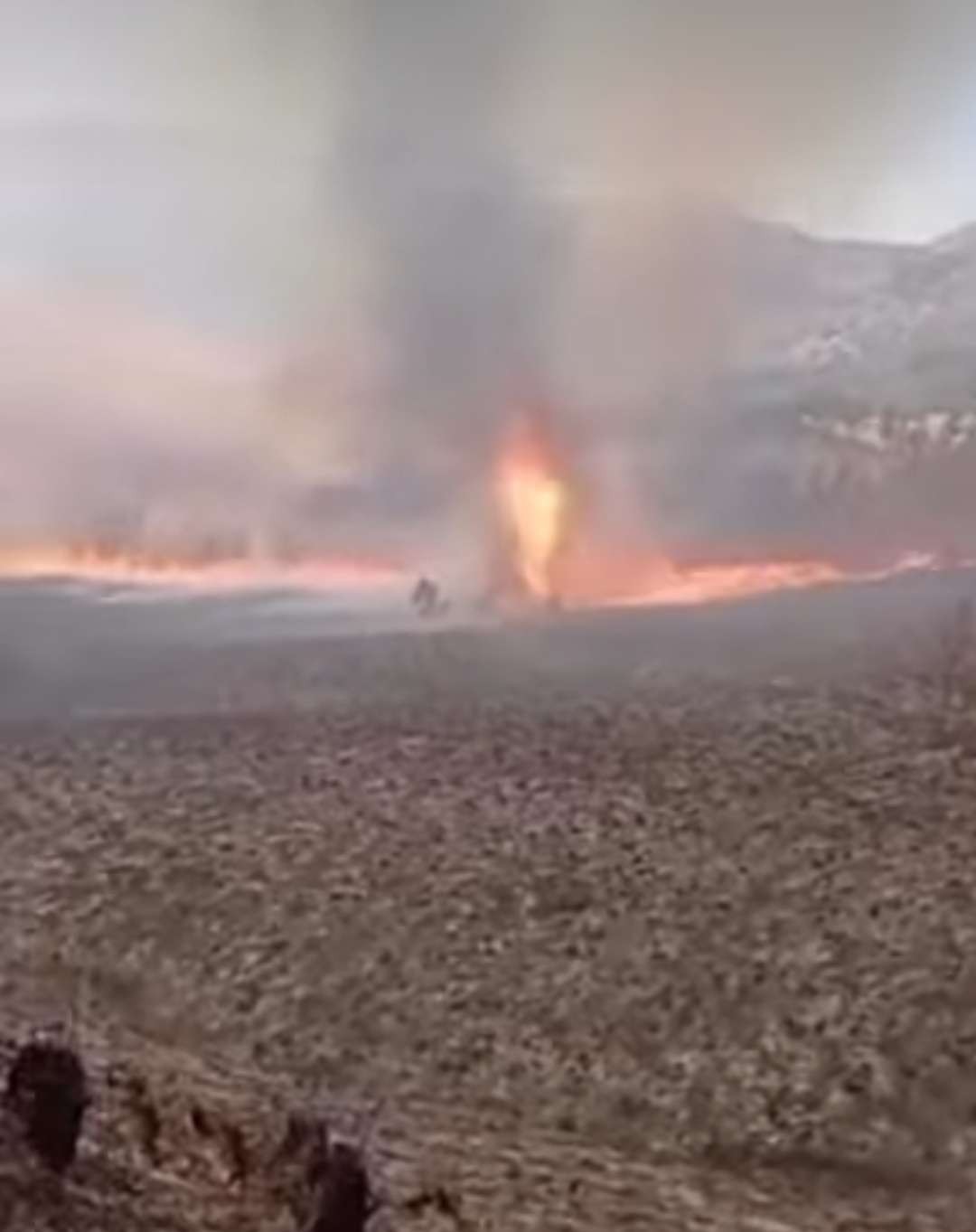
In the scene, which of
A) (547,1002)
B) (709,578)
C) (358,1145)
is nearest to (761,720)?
(547,1002)

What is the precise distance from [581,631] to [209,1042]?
170 feet

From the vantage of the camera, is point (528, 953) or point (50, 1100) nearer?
point (50, 1100)

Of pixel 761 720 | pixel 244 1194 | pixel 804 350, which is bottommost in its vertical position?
pixel 244 1194

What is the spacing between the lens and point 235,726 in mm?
72750

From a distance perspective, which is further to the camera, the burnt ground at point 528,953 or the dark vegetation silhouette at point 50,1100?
the burnt ground at point 528,953

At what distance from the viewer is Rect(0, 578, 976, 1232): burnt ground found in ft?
120

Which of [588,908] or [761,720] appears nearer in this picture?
[588,908]

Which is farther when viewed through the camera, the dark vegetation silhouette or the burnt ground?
the burnt ground

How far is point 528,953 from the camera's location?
4706 cm

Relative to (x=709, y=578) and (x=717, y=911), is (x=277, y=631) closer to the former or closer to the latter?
(x=709, y=578)

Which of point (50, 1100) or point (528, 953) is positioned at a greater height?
point (528, 953)

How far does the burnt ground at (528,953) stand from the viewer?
120ft

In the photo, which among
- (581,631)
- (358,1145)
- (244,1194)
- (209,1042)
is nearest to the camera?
(244,1194)

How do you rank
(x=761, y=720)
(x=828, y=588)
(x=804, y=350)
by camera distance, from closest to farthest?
(x=761, y=720), (x=828, y=588), (x=804, y=350)
